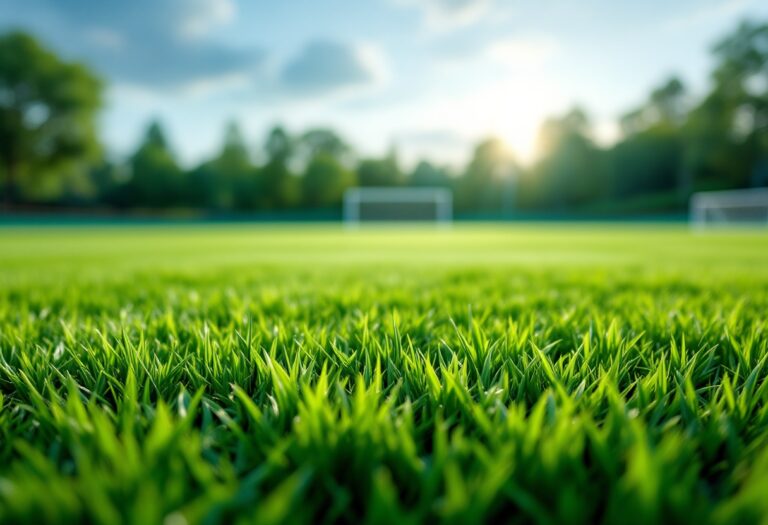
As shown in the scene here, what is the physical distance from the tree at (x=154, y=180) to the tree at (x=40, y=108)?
14.1 m

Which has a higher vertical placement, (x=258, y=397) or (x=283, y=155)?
(x=283, y=155)

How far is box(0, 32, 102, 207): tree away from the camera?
118 ft

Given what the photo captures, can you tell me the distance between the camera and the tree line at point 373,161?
36.6 metres

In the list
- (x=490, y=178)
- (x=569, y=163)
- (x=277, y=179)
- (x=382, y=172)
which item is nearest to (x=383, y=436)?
(x=569, y=163)

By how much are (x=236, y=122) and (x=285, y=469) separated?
58.4 m

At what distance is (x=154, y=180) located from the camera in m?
51.4

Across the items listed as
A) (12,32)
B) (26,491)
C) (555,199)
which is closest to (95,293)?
(26,491)

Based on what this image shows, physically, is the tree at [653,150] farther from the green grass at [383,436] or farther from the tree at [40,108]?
the green grass at [383,436]

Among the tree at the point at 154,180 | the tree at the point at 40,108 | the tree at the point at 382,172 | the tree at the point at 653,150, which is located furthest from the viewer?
the tree at the point at 382,172

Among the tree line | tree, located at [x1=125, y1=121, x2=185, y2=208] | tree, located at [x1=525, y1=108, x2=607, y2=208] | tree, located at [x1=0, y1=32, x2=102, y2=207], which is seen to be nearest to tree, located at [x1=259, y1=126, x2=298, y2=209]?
the tree line

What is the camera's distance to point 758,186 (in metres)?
42.8

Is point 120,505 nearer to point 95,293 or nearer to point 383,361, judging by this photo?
point 383,361

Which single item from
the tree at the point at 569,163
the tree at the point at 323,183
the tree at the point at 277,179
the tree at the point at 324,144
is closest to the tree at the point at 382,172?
the tree at the point at 323,183

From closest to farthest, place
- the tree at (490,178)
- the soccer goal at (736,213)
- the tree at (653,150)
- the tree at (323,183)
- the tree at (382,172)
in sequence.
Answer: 1. the soccer goal at (736,213)
2. the tree at (653,150)
3. the tree at (490,178)
4. the tree at (323,183)
5. the tree at (382,172)
